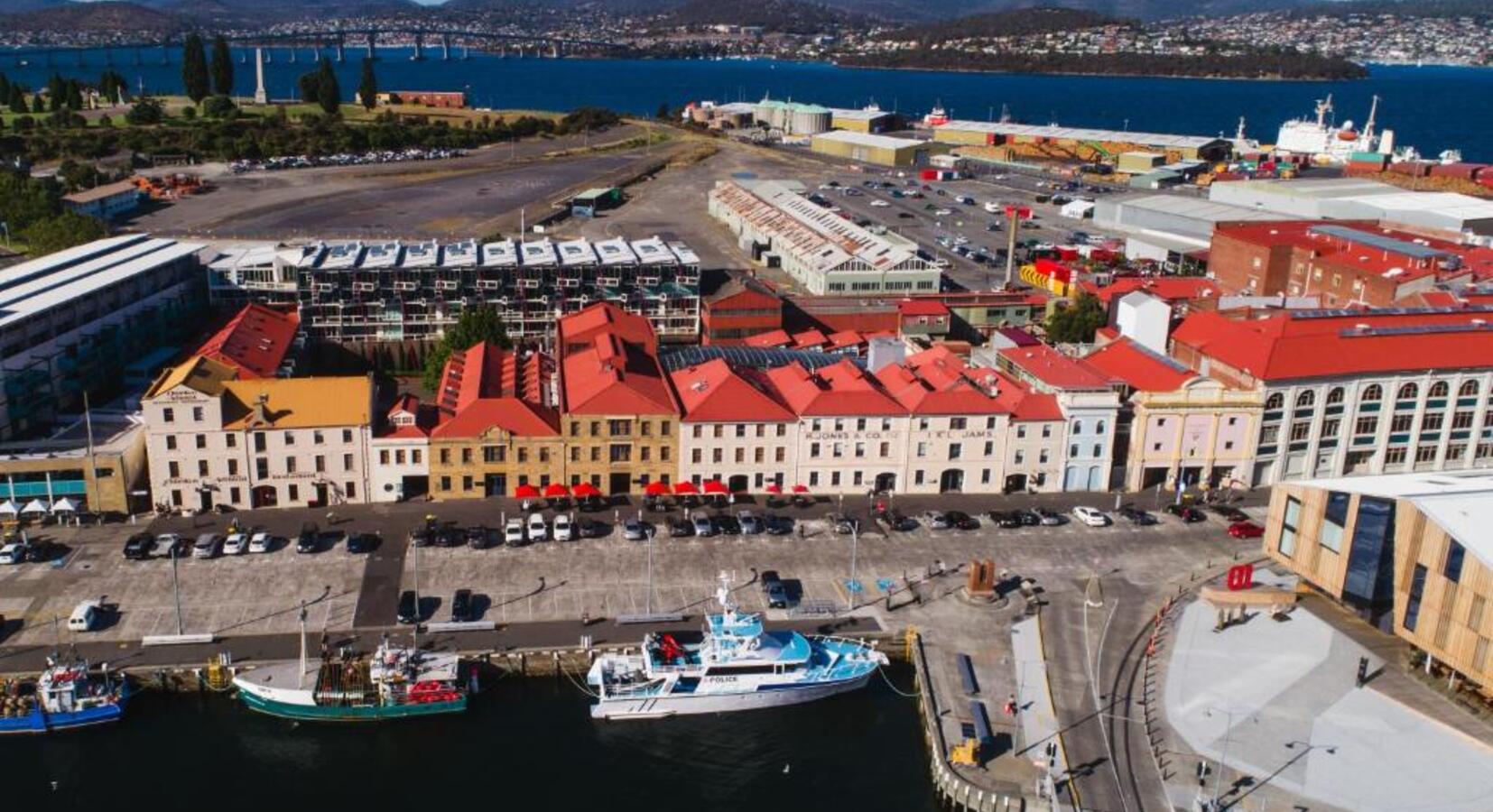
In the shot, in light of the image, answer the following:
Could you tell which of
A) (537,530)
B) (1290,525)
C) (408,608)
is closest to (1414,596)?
(1290,525)

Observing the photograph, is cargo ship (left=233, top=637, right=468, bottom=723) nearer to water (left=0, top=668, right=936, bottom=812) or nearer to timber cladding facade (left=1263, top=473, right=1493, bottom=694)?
water (left=0, top=668, right=936, bottom=812)

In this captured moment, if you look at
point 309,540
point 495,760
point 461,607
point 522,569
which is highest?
point 309,540

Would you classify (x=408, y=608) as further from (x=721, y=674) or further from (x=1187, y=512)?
(x=1187, y=512)

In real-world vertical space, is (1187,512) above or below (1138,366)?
below

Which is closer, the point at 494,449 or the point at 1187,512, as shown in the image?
the point at 494,449

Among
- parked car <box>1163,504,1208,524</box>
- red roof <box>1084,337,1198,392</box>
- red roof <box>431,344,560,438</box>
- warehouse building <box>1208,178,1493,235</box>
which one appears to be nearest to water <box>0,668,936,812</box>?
red roof <box>431,344,560,438</box>

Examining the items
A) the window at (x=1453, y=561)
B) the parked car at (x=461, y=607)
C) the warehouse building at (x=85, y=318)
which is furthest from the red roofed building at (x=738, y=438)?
the warehouse building at (x=85, y=318)
